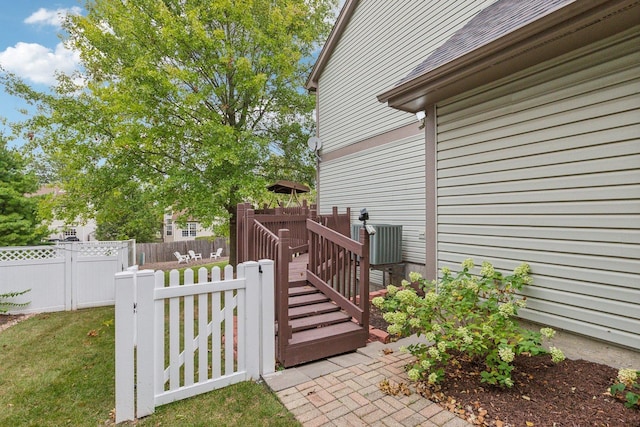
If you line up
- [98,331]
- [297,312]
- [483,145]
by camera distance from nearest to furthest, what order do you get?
[483,145] < [297,312] < [98,331]

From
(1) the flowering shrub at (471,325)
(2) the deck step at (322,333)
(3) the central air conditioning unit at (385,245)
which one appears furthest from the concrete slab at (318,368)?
(3) the central air conditioning unit at (385,245)

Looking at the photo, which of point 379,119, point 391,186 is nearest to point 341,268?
point 391,186

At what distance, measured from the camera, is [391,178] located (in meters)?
7.25

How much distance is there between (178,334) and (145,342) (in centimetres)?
27

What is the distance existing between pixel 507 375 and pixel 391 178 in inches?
207

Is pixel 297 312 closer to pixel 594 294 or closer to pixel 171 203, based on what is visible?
pixel 594 294

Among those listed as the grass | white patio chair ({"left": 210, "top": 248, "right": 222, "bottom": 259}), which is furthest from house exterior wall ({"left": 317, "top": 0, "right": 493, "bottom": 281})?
white patio chair ({"left": 210, "top": 248, "right": 222, "bottom": 259})

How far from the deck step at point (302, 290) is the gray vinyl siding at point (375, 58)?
14.9 ft

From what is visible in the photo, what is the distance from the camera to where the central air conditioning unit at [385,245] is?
6387 millimetres

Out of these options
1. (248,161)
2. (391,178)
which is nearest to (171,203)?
(248,161)

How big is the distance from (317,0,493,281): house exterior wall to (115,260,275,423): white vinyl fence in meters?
4.35

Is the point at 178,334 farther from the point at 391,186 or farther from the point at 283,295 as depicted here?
the point at 391,186

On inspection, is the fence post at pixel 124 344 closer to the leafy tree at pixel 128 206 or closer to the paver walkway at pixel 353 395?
the paver walkway at pixel 353 395

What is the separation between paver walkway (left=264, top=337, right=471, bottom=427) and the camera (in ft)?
7.64
